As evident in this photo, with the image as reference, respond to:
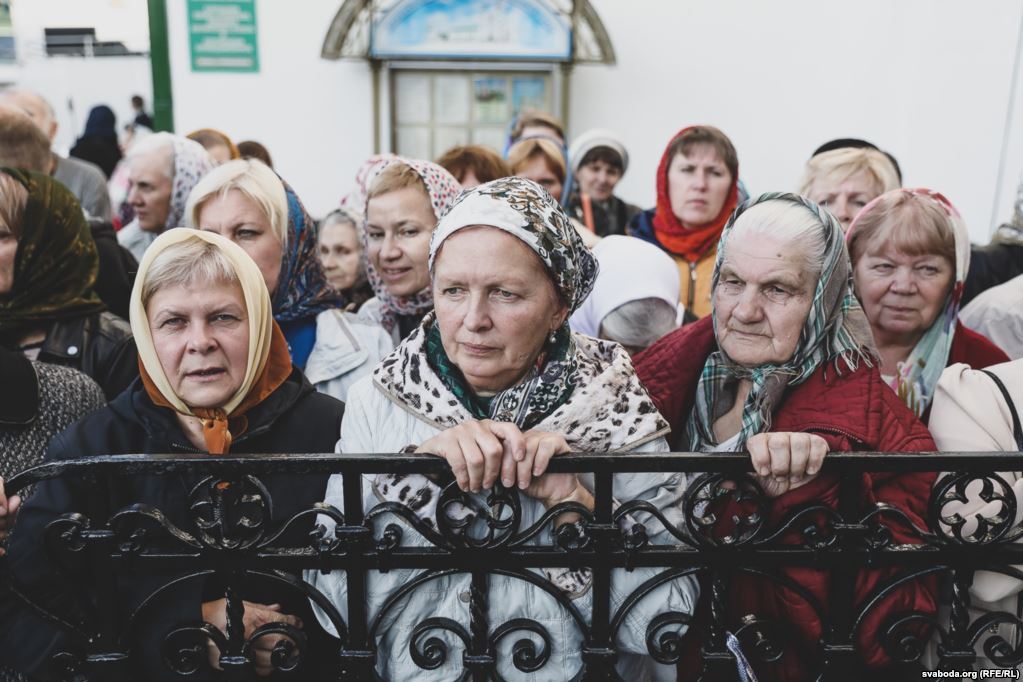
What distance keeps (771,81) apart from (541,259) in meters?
6.94

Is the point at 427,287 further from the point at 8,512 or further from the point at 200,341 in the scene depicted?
the point at 8,512

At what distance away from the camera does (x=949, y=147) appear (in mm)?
5969

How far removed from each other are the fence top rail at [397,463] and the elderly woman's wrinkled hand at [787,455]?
0.02 metres

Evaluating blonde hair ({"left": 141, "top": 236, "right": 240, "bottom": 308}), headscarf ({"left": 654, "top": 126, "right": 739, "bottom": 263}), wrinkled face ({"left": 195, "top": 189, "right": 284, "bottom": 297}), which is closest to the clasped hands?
blonde hair ({"left": 141, "top": 236, "right": 240, "bottom": 308})

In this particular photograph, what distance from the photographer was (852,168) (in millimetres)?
3172

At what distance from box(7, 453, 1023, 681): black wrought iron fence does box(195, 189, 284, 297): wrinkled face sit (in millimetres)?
1322

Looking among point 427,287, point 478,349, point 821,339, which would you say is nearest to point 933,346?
point 821,339

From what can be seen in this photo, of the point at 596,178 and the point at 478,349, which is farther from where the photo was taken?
the point at 596,178

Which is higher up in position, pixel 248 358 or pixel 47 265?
pixel 47 265

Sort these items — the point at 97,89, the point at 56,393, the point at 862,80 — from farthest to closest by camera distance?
the point at 97,89 < the point at 862,80 < the point at 56,393

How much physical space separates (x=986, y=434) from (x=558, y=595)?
109 centimetres

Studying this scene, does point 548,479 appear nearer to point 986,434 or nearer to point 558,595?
point 558,595

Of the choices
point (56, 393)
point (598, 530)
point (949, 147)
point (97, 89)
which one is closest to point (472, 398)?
point (598, 530)

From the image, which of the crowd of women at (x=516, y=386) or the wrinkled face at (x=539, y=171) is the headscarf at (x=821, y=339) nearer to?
the crowd of women at (x=516, y=386)
